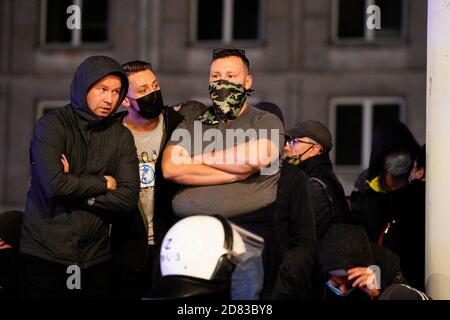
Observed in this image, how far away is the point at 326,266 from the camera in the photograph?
5832 millimetres

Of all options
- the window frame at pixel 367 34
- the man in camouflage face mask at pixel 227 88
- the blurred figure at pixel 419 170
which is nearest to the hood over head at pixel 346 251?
the man in camouflage face mask at pixel 227 88

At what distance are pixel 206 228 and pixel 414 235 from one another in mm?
2423

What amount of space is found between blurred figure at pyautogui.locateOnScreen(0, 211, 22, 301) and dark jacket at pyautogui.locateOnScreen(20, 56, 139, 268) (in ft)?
1.38

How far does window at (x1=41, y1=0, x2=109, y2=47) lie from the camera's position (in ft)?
78.3

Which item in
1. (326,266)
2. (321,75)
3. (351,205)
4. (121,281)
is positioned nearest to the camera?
(326,266)

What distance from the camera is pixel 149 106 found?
21.7ft

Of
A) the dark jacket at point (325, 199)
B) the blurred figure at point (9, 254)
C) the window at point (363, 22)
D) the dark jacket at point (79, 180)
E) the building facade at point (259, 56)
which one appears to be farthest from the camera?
the window at point (363, 22)

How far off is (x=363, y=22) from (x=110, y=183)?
58.1 feet

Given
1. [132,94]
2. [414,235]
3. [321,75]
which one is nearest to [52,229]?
[132,94]

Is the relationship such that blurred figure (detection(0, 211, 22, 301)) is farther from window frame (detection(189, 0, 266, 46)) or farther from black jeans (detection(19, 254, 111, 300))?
window frame (detection(189, 0, 266, 46))

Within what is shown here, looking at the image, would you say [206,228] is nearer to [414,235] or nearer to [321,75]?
[414,235]

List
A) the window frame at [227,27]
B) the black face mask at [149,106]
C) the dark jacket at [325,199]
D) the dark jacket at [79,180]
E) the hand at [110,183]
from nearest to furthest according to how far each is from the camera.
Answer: the dark jacket at [79,180] → the hand at [110,183] → the dark jacket at [325,199] → the black face mask at [149,106] → the window frame at [227,27]

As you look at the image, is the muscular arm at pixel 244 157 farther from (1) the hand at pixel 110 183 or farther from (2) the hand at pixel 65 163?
(2) the hand at pixel 65 163

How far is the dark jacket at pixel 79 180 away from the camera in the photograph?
5.87 metres
